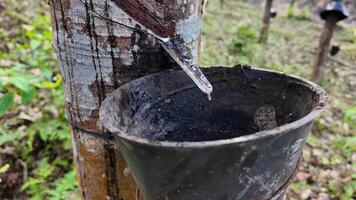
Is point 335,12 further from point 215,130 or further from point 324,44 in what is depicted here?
point 215,130

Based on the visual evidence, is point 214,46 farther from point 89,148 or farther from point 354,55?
point 89,148

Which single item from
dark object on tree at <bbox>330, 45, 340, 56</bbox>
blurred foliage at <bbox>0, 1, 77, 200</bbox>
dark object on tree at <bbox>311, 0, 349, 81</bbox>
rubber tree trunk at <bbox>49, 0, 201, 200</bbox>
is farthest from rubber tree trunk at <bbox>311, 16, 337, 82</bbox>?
rubber tree trunk at <bbox>49, 0, 201, 200</bbox>

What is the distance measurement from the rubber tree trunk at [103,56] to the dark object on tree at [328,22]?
11.9 feet

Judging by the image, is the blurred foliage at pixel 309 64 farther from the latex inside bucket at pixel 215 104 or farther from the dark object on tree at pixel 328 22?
the latex inside bucket at pixel 215 104

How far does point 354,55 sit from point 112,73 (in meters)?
6.99

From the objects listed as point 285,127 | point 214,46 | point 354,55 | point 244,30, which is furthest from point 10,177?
point 354,55

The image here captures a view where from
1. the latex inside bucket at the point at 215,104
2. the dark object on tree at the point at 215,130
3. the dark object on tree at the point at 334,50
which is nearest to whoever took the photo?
the dark object on tree at the point at 215,130

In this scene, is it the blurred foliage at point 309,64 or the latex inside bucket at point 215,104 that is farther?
the blurred foliage at point 309,64

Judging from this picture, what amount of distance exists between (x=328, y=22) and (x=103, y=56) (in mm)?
4042

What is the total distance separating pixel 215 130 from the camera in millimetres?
1318

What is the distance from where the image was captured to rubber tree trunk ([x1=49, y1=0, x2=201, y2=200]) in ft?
3.99

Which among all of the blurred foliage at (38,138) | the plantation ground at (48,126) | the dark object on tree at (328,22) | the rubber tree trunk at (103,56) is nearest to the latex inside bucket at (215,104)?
the rubber tree trunk at (103,56)

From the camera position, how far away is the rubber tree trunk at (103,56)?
1.22m

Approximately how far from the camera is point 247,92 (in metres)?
1.27
